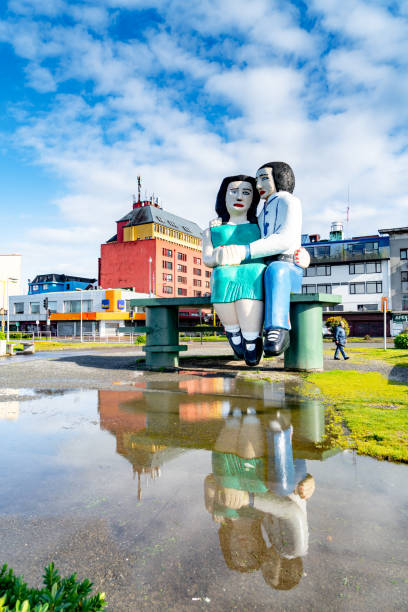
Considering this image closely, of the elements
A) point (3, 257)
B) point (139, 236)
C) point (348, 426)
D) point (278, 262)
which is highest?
point (139, 236)

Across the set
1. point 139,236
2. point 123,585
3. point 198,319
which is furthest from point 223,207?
point 139,236

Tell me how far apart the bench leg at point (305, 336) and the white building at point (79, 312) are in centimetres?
3963

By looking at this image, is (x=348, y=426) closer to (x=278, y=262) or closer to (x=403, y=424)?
(x=403, y=424)

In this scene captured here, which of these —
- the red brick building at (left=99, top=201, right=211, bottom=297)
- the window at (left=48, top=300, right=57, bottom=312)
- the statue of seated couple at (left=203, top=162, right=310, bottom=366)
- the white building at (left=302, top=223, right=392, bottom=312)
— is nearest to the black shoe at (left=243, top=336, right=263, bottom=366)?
the statue of seated couple at (left=203, top=162, right=310, bottom=366)

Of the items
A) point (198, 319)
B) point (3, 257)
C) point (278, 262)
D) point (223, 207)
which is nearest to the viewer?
point (278, 262)

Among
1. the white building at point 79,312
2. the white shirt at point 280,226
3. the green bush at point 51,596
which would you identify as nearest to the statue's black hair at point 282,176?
the white shirt at point 280,226

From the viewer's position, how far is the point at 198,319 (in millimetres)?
67625

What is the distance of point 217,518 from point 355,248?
55.6 meters

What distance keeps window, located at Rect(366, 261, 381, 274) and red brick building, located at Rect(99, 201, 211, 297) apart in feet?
104

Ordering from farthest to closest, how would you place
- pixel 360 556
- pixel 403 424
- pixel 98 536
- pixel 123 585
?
pixel 403 424 < pixel 98 536 < pixel 360 556 < pixel 123 585

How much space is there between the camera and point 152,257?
214 feet

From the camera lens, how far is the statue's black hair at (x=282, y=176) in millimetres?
11844

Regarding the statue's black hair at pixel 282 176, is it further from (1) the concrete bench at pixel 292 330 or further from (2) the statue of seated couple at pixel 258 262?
(1) the concrete bench at pixel 292 330

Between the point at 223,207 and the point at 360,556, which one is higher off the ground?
the point at 223,207
